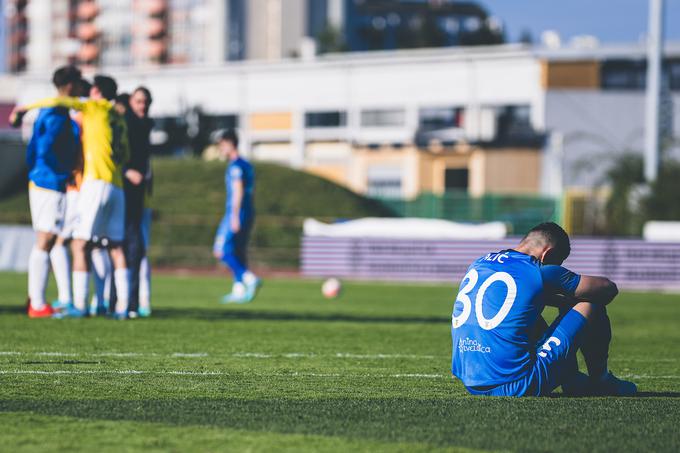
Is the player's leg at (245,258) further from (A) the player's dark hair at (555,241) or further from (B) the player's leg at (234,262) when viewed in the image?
(A) the player's dark hair at (555,241)

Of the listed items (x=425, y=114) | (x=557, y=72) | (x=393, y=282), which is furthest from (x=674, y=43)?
(x=393, y=282)

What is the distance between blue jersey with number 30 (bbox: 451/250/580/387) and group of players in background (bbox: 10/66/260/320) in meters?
5.55

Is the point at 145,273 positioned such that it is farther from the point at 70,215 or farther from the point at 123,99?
the point at 123,99

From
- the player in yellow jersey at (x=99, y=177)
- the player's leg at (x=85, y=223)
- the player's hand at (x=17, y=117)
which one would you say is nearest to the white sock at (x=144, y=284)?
the player in yellow jersey at (x=99, y=177)

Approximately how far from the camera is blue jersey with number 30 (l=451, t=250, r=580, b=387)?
6.79 metres

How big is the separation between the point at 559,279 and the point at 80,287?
6.31 meters

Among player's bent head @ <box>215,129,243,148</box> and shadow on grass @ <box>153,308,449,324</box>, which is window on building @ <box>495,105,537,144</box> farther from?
player's bent head @ <box>215,129,243,148</box>

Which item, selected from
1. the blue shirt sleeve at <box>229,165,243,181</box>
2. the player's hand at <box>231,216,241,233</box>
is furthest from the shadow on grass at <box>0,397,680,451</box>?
the player's hand at <box>231,216,241,233</box>

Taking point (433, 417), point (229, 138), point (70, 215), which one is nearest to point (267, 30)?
point (229, 138)

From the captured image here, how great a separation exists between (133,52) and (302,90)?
5217 centimetres

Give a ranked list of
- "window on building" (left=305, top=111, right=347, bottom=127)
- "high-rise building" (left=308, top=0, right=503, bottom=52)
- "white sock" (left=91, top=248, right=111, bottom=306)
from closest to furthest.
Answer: "white sock" (left=91, top=248, right=111, bottom=306) < "window on building" (left=305, top=111, right=347, bottom=127) < "high-rise building" (left=308, top=0, right=503, bottom=52)

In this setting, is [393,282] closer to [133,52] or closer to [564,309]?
[564,309]

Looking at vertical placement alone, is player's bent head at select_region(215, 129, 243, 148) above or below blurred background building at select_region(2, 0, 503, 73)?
below

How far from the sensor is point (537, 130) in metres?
64.6
